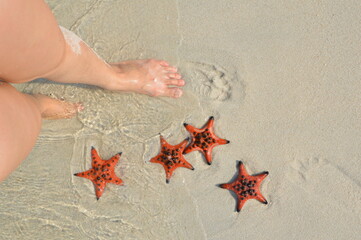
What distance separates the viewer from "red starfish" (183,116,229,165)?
3.27 metres

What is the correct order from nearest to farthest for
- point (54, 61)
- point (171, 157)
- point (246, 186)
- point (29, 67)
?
1. point (29, 67)
2. point (54, 61)
3. point (246, 186)
4. point (171, 157)

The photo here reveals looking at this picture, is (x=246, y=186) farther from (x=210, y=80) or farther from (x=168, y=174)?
(x=210, y=80)

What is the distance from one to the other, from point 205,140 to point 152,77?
837mm

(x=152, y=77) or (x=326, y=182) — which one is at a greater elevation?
(x=152, y=77)

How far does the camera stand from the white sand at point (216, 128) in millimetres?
3234

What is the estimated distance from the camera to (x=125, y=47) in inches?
140

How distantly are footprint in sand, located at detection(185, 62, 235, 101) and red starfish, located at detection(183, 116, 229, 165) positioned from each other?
0.29 m

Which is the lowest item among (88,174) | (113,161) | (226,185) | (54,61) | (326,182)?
(88,174)

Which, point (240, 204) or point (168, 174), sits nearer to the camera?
point (240, 204)

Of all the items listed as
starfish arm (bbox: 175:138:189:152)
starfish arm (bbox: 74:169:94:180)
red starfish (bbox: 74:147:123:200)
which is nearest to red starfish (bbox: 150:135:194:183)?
starfish arm (bbox: 175:138:189:152)

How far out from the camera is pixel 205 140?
3268mm

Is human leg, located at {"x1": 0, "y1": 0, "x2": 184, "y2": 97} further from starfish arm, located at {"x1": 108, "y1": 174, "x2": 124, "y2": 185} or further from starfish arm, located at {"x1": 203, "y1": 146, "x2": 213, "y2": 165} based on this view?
starfish arm, located at {"x1": 108, "y1": 174, "x2": 124, "y2": 185}

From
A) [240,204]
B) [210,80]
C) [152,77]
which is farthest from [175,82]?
[240,204]

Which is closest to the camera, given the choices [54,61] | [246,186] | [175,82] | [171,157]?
[54,61]
